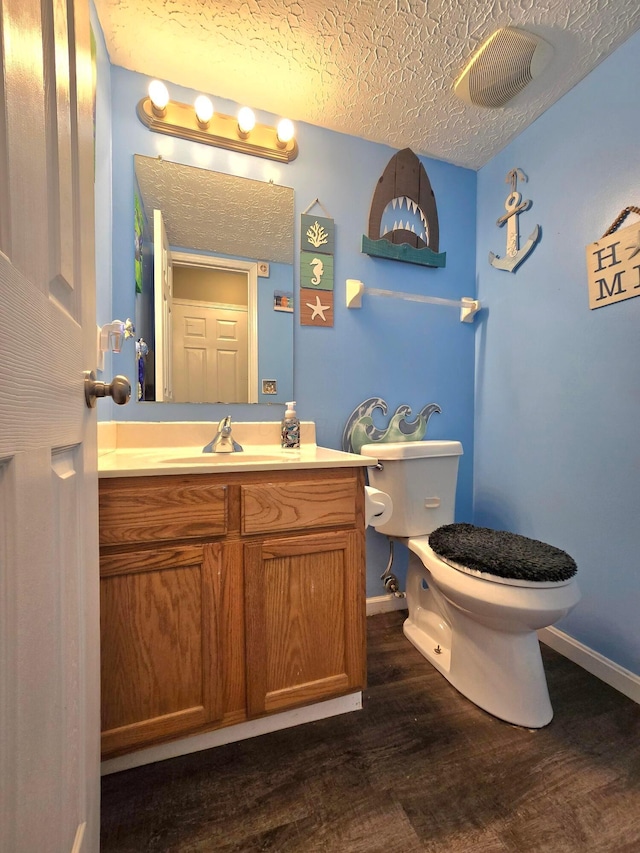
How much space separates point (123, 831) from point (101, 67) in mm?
2115

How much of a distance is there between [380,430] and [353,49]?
4.59 ft

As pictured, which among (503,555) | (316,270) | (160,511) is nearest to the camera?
(160,511)

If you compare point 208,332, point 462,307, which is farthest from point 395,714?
point 462,307

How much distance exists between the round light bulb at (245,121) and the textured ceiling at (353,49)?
0.21 ft

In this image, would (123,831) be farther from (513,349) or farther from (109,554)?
(513,349)

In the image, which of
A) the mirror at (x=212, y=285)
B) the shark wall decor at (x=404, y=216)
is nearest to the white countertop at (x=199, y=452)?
the mirror at (x=212, y=285)

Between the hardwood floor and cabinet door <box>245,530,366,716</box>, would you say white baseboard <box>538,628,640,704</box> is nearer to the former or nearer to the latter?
the hardwood floor

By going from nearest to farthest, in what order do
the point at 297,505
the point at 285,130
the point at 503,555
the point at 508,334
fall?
the point at 297,505, the point at 503,555, the point at 285,130, the point at 508,334

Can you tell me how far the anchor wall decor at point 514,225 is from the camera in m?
1.58

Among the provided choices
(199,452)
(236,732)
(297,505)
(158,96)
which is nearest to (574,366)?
(297,505)

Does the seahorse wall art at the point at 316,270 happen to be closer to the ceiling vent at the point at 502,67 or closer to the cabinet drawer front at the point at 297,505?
the ceiling vent at the point at 502,67

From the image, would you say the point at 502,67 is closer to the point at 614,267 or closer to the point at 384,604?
the point at 614,267

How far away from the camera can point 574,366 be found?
4.62ft

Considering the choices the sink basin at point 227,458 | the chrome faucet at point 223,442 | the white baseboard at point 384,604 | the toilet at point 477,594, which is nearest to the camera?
the toilet at point 477,594
